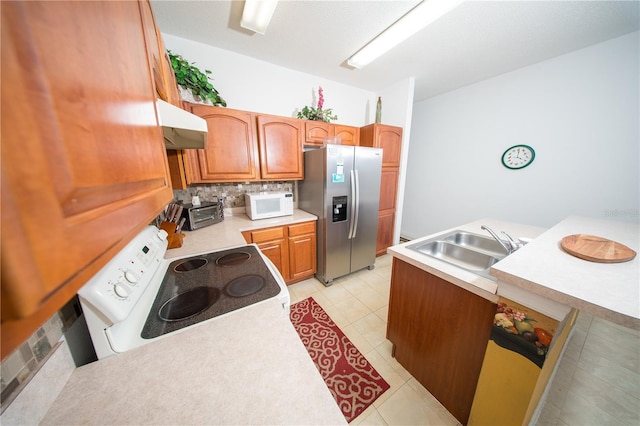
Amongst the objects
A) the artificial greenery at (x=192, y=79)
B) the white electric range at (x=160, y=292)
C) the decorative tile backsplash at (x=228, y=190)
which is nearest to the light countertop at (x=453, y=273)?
the white electric range at (x=160, y=292)

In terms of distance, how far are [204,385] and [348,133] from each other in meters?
2.64

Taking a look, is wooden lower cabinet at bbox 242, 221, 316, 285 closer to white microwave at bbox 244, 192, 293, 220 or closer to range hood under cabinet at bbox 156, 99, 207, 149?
white microwave at bbox 244, 192, 293, 220

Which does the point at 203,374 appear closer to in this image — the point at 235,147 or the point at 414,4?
the point at 235,147

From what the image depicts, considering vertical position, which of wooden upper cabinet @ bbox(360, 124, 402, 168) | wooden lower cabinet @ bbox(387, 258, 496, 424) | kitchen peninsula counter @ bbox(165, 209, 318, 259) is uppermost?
wooden upper cabinet @ bbox(360, 124, 402, 168)

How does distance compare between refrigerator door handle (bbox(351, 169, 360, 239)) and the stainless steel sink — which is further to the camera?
refrigerator door handle (bbox(351, 169, 360, 239))

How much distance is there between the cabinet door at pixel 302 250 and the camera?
2189mm

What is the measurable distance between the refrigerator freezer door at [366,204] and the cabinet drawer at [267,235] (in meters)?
0.89

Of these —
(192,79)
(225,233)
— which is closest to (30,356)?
(225,233)

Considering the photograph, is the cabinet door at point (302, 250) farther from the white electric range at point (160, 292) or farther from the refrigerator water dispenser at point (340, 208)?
the white electric range at point (160, 292)

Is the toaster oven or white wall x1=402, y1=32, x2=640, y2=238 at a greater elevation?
white wall x1=402, y1=32, x2=640, y2=238

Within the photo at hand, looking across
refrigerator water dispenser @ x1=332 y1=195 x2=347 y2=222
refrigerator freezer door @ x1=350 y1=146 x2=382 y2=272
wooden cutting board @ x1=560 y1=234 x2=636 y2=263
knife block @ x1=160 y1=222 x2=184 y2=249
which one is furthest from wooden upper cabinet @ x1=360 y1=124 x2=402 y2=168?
knife block @ x1=160 y1=222 x2=184 y2=249

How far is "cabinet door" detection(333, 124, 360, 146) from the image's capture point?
8.13 feet

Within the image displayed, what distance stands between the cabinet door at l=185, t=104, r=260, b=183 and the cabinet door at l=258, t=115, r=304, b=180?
0.33ft

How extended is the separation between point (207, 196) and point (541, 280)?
2.60 meters
